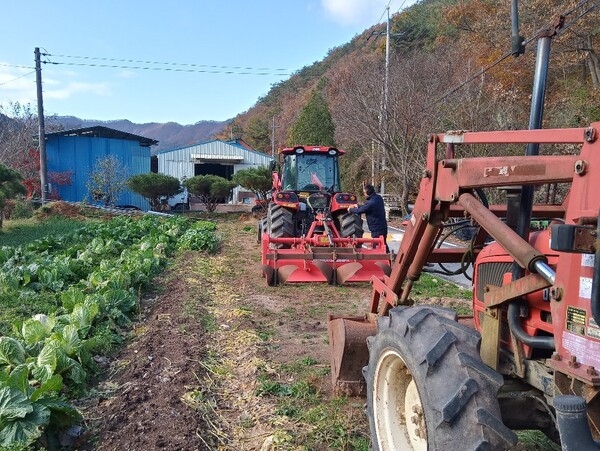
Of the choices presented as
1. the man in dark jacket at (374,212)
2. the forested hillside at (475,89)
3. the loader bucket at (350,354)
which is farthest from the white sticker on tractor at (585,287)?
the forested hillside at (475,89)

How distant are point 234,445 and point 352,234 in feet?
23.3

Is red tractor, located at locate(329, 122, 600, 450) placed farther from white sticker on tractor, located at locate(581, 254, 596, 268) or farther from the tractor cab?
the tractor cab

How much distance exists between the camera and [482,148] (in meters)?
14.9

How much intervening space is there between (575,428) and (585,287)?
0.54 m

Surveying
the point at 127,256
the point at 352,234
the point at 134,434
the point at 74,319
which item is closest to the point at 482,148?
the point at 352,234

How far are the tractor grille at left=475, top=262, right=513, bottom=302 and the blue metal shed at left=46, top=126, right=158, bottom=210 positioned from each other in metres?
26.7

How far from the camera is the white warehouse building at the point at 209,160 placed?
35250mm

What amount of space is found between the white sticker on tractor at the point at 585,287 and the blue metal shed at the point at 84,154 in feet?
91.0

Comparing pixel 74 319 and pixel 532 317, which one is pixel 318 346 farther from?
pixel 532 317

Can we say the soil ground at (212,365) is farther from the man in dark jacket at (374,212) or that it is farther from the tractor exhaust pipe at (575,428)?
the tractor exhaust pipe at (575,428)

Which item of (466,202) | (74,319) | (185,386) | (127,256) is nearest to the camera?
(466,202)

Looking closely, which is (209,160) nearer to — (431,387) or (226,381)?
(226,381)

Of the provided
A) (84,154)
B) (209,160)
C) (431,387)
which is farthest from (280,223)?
(209,160)

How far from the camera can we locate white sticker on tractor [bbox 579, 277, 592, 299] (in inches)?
83.8
